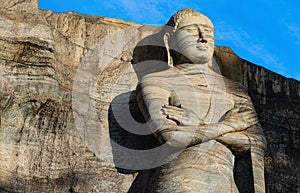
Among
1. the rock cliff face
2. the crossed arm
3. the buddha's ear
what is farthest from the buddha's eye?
the crossed arm

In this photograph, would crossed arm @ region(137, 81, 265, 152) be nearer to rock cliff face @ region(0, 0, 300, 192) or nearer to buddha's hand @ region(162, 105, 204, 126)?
buddha's hand @ region(162, 105, 204, 126)

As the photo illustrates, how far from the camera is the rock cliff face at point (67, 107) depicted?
8336 millimetres

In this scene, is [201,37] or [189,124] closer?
[189,124]

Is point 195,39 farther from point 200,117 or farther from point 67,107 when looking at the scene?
point 67,107

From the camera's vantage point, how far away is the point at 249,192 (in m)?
8.41

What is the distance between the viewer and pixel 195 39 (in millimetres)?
9211

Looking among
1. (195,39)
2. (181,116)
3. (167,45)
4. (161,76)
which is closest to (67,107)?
(161,76)

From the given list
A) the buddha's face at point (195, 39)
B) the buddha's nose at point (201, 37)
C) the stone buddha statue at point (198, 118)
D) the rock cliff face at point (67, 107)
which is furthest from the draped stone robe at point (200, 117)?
the rock cliff face at point (67, 107)

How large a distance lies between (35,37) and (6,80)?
0.62 metres

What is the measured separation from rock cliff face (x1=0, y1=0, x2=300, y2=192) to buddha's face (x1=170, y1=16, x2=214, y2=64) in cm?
60

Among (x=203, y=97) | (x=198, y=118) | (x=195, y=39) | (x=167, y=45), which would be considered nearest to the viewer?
(x=198, y=118)

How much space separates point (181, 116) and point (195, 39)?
115 centimetres

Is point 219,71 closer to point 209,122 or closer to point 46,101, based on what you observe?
point 209,122

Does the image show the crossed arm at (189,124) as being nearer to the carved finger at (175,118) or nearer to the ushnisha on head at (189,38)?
the carved finger at (175,118)
